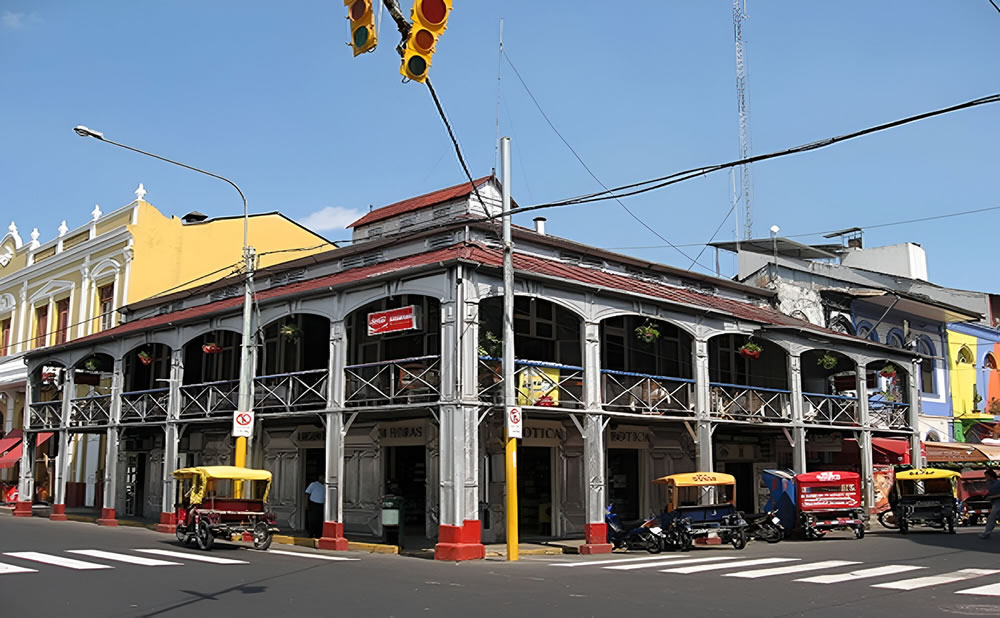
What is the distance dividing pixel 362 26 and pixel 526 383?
1330cm

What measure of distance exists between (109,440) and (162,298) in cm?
628

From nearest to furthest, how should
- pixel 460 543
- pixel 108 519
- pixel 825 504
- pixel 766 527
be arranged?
pixel 460 543, pixel 766 527, pixel 825 504, pixel 108 519

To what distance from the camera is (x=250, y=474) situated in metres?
19.7

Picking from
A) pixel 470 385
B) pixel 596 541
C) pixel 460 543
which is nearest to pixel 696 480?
pixel 596 541

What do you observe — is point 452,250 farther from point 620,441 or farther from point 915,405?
point 915,405

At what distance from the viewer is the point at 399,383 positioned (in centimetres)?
2006

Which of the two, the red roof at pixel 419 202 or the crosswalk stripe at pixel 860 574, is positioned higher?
the red roof at pixel 419 202

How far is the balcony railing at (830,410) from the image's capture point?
26203 millimetres

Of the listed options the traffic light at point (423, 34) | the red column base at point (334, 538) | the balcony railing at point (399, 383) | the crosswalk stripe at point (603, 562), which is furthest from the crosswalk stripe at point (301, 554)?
the traffic light at point (423, 34)

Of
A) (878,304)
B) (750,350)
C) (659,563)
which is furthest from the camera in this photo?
(878,304)

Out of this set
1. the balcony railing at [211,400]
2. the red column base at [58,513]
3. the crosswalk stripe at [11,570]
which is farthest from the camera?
the red column base at [58,513]

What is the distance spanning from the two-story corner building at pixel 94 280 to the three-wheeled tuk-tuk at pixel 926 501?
20705 millimetres

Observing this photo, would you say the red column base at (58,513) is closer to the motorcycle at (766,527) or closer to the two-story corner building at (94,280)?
the two-story corner building at (94,280)

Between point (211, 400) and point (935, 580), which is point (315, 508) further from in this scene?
point (935, 580)
